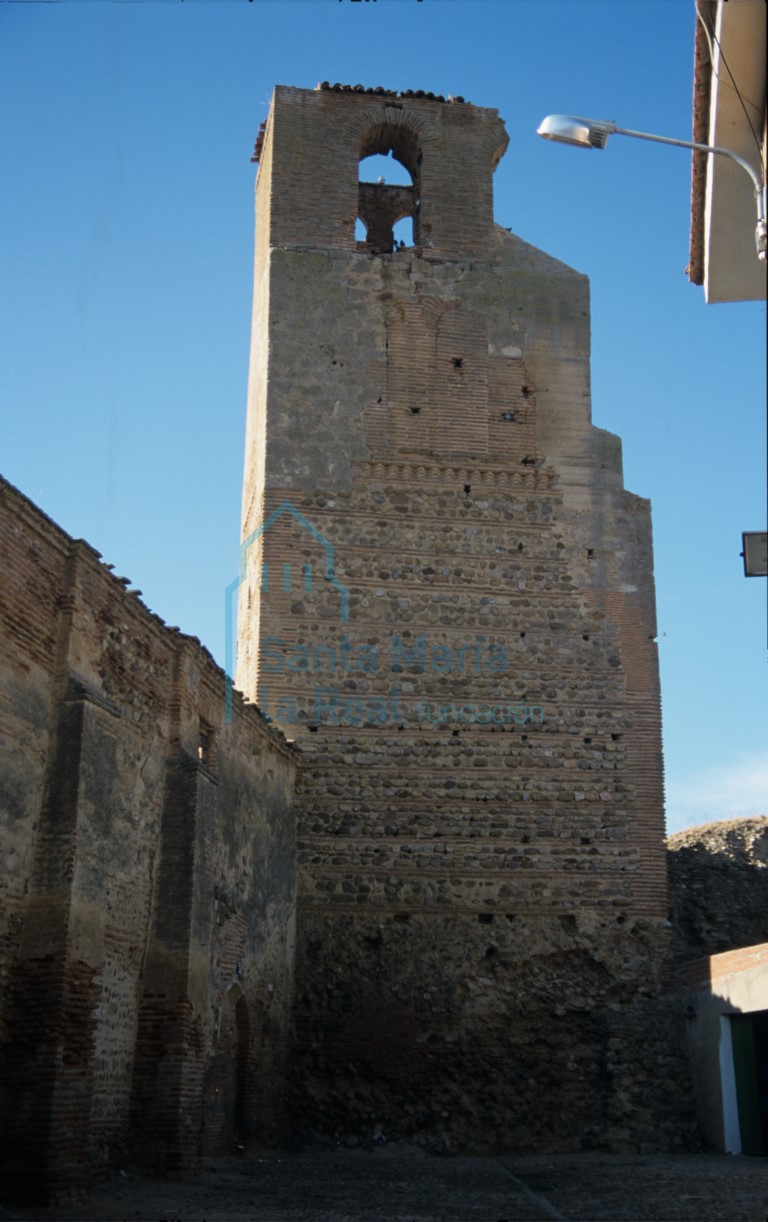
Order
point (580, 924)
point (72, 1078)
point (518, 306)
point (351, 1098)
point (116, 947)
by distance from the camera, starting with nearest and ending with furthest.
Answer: point (72, 1078), point (116, 947), point (351, 1098), point (580, 924), point (518, 306)

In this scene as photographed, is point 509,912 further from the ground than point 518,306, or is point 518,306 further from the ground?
point 518,306

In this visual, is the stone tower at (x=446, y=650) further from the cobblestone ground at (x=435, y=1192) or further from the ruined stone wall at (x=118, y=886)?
the cobblestone ground at (x=435, y=1192)

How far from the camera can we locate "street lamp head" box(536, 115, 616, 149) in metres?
7.36

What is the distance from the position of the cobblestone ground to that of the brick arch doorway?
26 cm

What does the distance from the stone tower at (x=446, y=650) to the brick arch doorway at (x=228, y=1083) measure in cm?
146

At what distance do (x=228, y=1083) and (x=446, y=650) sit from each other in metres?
5.51

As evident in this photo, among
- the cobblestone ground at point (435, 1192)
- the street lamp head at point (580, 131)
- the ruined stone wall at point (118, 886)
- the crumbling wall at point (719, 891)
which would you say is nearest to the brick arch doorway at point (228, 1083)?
the ruined stone wall at point (118, 886)

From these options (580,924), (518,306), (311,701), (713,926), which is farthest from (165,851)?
(518,306)

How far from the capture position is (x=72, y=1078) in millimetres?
8859

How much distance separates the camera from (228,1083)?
12250mm

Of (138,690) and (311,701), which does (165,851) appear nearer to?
(138,690)

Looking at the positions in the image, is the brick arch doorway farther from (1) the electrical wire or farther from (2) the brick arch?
(2) the brick arch

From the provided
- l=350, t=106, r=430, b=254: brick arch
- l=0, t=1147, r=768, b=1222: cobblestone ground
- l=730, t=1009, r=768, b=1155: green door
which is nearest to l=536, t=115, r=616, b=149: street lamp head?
l=0, t=1147, r=768, b=1222: cobblestone ground

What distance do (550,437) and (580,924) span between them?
5824 millimetres
